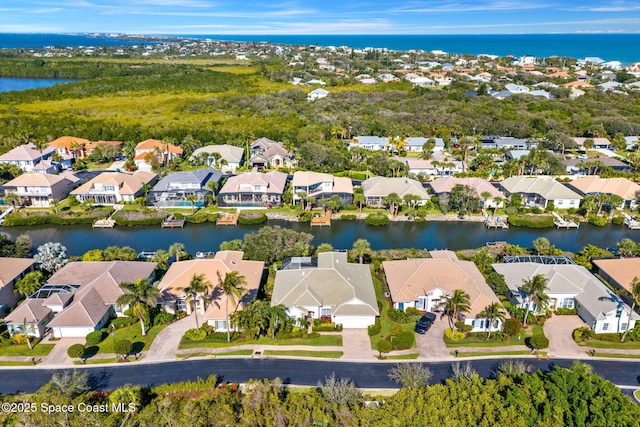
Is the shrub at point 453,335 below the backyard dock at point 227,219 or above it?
below

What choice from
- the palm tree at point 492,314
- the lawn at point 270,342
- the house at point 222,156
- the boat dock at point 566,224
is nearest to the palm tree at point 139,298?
the lawn at point 270,342

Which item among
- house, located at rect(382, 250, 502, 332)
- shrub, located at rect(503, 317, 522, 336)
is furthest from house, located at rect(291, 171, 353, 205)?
shrub, located at rect(503, 317, 522, 336)

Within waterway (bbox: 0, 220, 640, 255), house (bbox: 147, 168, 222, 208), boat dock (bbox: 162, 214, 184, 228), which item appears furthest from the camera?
house (bbox: 147, 168, 222, 208)

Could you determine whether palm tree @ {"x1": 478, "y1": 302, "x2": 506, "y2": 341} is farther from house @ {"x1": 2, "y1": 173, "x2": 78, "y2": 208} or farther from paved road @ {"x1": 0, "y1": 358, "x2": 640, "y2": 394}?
house @ {"x1": 2, "y1": 173, "x2": 78, "y2": 208}

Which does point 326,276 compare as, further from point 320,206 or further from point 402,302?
point 320,206

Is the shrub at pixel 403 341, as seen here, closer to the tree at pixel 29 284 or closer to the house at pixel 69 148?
the tree at pixel 29 284
